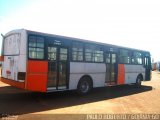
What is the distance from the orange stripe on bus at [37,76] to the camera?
10062mm

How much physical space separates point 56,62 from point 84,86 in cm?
266

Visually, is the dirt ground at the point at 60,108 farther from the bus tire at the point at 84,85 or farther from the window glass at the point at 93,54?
the window glass at the point at 93,54

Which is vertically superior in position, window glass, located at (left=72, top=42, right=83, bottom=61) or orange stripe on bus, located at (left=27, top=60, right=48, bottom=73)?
window glass, located at (left=72, top=42, right=83, bottom=61)

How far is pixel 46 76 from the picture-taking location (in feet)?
35.4

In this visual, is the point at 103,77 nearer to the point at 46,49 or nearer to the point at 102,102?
the point at 102,102

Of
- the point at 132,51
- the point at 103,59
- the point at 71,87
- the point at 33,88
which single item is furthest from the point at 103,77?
the point at 33,88

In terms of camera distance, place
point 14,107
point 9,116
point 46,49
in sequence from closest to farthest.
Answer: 1. point 9,116
2. point 14,107
3. point 46,49

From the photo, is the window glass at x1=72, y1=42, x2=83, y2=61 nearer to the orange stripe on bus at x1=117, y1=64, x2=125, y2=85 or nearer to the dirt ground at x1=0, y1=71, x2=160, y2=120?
the dirt ground at x1=0, y1=71, x2=160, y2=120

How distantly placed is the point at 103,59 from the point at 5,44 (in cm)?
576

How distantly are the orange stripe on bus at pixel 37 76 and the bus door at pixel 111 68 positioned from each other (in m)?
5.32

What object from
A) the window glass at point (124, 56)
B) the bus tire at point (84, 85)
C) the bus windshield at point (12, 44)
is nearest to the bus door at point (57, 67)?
the bus tire at point (84, 85)

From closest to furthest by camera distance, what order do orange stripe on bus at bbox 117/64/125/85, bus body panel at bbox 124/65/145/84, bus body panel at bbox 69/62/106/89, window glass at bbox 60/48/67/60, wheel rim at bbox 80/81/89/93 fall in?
window glass at bbox 60/48/67/60 < bus body panel at bbox 69/62/106/89 < wheel rim at bbox 80/81/89/93 < orange stripe on bus at bbox 117/64/125/85 < bus body panel at bbox 124/65/145/84

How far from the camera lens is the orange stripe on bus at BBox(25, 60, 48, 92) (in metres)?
10.1

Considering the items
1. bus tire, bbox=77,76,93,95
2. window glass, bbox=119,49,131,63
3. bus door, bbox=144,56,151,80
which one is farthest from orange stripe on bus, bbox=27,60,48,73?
bus door, bbox=144,56,151,80
